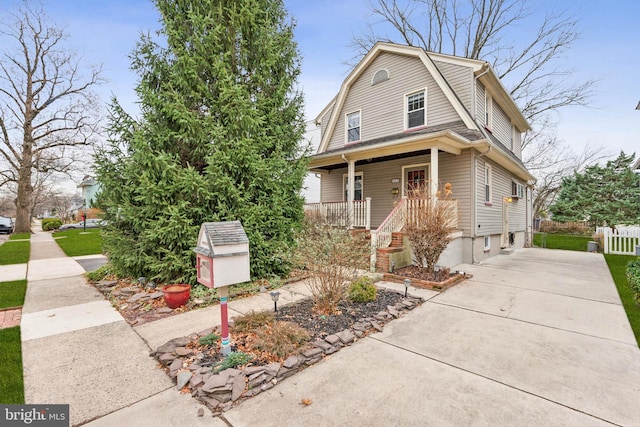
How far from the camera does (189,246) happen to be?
568 cm

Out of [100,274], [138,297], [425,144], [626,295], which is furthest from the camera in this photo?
[425,144]

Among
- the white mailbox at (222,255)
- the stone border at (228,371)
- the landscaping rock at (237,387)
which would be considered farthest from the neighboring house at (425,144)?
the landscaping rock at (237,387)

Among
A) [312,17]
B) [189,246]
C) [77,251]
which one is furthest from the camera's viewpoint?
[77,251]

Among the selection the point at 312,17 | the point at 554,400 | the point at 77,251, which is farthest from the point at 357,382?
the point at 77,251

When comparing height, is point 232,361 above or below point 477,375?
above

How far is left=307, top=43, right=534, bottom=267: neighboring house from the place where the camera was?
8.80 metres

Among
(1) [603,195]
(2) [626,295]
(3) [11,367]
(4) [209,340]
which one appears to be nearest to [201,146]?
(4) [209,340]

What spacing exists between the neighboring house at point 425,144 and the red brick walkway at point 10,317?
6818 mm

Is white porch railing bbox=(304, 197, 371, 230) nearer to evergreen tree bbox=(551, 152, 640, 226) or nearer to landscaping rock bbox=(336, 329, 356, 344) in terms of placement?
landscaping rock bbox=(336, 329, 356, 344)

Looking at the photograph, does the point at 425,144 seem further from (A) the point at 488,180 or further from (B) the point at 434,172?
(A) the point at 488,180

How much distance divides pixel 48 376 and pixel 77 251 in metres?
12.2

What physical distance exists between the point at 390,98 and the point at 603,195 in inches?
851

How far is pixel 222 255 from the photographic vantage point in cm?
300

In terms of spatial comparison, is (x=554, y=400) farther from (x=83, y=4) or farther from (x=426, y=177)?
(x=83, y=4)
